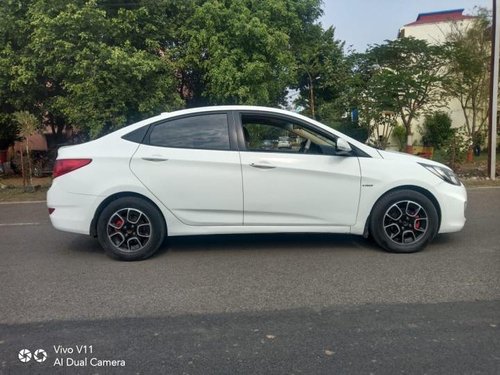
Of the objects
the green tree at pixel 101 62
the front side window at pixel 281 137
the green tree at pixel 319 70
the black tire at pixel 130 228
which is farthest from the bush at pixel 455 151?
the black tire at pixel 130 228

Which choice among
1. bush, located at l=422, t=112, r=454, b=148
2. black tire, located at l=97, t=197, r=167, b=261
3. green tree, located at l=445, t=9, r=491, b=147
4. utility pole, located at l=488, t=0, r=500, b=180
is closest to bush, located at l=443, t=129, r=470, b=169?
utility pole, located at l=488, t=0, r=500, b=180

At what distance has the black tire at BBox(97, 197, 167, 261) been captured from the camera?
5.75 m

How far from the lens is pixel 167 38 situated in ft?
49.1

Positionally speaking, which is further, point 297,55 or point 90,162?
point 297,55

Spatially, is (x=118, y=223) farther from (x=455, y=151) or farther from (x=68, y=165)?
(x=455, y=151)

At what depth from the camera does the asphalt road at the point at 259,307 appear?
3.46 meters

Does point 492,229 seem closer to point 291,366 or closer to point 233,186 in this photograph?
point 233,186

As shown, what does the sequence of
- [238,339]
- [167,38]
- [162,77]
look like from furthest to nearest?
[167,38], [162,77], [238,339]

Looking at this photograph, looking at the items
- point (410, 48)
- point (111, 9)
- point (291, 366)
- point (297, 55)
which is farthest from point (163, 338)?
point (297, 55)

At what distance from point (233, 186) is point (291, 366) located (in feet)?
8.95

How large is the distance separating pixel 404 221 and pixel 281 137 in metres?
1.69

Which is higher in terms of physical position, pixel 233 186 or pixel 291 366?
pixel 233 186

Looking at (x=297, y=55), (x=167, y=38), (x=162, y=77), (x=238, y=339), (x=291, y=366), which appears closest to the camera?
(x=291, y=366)

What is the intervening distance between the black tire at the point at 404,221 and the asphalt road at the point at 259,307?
0.16m
